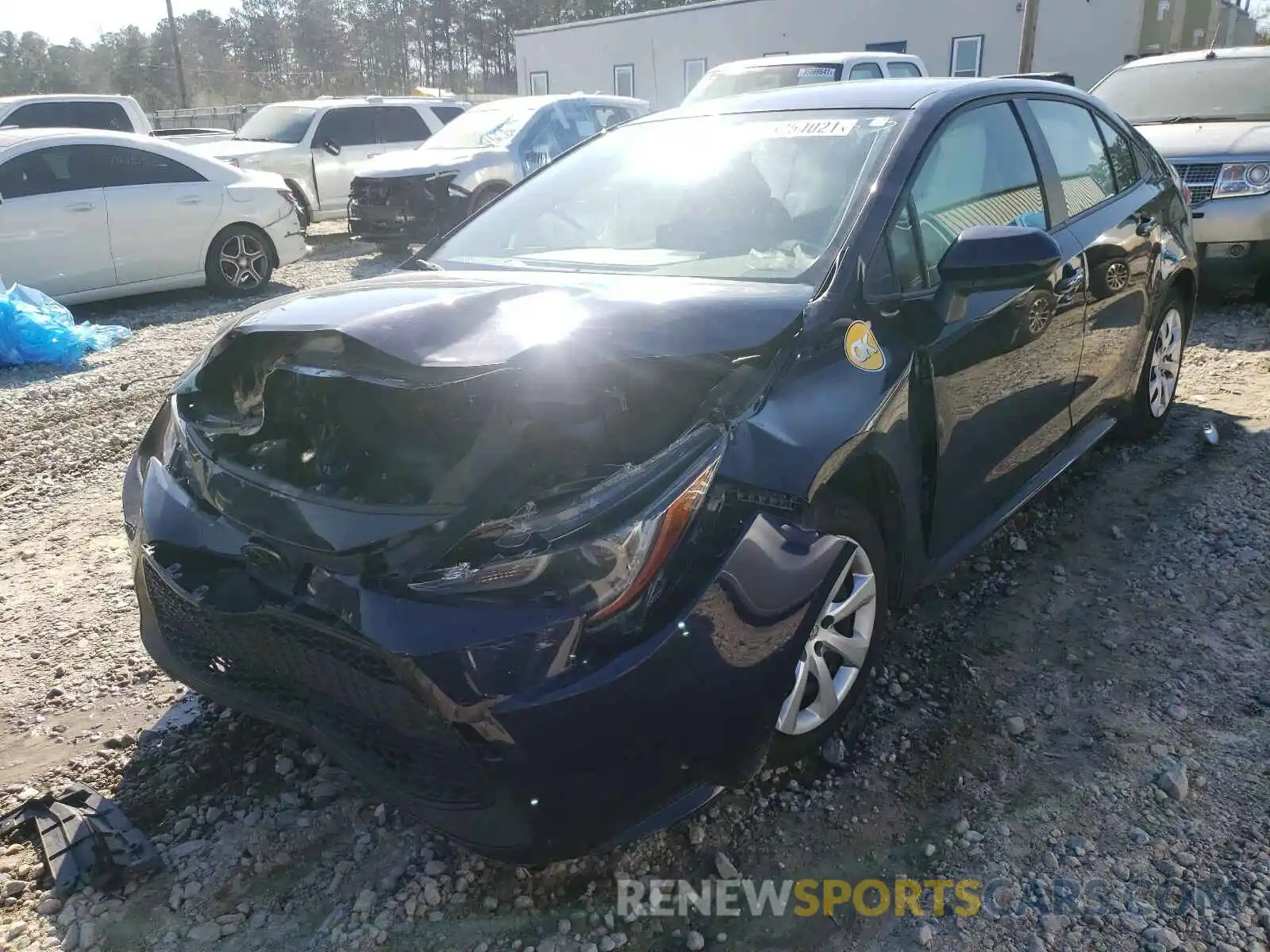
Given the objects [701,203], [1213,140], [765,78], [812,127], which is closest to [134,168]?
[765,78]

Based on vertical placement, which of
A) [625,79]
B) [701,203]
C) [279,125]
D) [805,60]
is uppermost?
[625,79]

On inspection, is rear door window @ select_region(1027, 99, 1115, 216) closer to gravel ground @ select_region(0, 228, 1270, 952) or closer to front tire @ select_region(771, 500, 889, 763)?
gravel ground @ select_region(0, 228, 1270, 952)

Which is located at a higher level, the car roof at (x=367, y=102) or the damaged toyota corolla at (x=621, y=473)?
the car roof at (x=367, y=102)

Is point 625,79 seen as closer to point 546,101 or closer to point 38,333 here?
point 546,101

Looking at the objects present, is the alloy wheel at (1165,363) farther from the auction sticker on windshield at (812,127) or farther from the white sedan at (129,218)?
the white sedan at (129,218)

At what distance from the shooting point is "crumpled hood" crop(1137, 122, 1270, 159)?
703 centimetres

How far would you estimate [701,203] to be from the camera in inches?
123

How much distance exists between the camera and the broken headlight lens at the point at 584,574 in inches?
74.4

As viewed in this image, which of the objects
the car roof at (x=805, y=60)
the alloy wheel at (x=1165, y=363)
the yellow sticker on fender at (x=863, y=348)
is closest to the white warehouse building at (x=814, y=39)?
the car roof at (x=805, y=60)

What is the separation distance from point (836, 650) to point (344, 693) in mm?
1239

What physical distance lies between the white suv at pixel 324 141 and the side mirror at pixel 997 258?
1155cm

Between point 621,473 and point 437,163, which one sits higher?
point 437,163

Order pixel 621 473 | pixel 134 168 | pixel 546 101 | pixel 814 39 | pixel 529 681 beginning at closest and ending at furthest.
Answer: pixel 529 681 < pixel 621 473 < pixel 134 168 < pixel 546 101 < pixel 814 39

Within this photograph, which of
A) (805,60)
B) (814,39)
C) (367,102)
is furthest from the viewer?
(814,39)
